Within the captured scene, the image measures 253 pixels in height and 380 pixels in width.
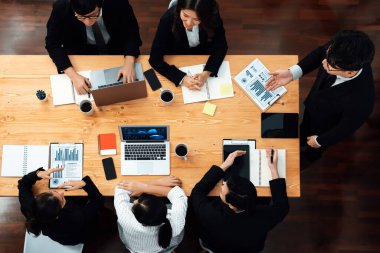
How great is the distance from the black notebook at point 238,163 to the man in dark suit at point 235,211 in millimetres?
42

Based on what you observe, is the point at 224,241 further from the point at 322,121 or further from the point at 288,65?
the point at 288,65

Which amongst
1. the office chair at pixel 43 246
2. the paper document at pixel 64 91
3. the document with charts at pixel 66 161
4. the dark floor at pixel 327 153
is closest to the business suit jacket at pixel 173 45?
the paper document at pixel 64 91

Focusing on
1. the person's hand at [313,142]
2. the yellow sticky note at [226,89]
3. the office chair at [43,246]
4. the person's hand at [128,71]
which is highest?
the person's hand at [128,71]

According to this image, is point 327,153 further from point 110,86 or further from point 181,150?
point 110,86

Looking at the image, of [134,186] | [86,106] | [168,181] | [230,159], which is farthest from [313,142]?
[86,106]

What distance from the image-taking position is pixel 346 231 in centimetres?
330

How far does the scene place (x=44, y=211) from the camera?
2.21m

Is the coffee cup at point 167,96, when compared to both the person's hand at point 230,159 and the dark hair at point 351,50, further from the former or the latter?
the dark hair at point 351,50

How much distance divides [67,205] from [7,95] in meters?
0.86

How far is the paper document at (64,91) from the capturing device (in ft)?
8.71

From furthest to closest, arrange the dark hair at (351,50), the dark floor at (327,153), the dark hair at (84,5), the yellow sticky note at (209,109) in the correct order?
1. the dark floor at (327,153)
2. the yellow sticky note at (209,109)
3. the dark hair at (84,5)
4. the dark hair at (351,50)

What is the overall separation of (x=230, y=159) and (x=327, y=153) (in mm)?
1353

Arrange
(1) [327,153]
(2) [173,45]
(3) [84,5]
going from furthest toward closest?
(1) [327,153], (2) [173,45], (3) [84,5]

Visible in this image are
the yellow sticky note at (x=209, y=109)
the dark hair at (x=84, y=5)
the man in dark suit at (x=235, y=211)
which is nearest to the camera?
the man in dark suit at (x=235, y=211)
